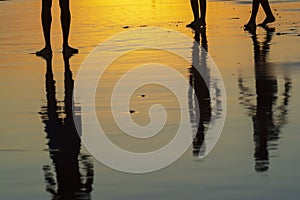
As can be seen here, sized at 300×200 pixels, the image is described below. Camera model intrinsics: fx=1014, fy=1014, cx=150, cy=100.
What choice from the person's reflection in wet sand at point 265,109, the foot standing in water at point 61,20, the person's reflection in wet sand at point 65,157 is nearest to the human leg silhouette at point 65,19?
the foot standing in water at point 61,20

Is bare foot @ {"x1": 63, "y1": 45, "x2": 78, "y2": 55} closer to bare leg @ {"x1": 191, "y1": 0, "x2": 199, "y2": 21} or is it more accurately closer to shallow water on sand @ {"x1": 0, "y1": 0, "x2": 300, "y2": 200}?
shallow water on sand @ {"x1": 0, "y1": 0, "x2": 300, "y2": 200}

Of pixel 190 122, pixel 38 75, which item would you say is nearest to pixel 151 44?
pixel 38 75

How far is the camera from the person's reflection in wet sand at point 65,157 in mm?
6398

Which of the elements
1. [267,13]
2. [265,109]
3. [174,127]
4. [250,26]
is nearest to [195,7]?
[250,26]

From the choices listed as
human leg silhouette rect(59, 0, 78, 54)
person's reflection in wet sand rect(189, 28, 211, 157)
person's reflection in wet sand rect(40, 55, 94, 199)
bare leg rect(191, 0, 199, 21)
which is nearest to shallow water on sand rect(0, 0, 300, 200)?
person's reflection in wet sand rect(40, 55, 94, 199)

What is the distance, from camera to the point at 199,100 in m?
10.1

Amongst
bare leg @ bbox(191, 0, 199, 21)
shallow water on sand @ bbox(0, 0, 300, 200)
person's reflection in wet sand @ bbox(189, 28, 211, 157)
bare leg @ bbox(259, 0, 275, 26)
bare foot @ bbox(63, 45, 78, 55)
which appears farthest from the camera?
bare leg @ bbox(259, 0, 275, 26)

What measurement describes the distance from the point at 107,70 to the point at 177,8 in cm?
1657

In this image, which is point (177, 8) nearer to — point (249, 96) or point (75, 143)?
point (249, 96)

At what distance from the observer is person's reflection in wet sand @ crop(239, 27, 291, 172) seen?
7397mm

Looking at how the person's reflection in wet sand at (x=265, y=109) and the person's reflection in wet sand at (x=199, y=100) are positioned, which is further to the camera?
the person's reflection in wet sand at (x=199, y=100)

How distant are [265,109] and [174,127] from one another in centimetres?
120

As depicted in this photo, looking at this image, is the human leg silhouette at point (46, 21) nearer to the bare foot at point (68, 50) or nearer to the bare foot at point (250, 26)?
the bare foot at point (68, 50)

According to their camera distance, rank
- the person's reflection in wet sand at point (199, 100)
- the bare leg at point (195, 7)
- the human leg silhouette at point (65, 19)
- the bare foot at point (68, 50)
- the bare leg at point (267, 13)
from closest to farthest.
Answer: the person's reflection in wet sand at point (199, 100) < the human leg silhouette at point (65, 19) < the bare foot at point (68, 50) < the bare leg at point (195, 7) < the bare leg at point (267, 13)
